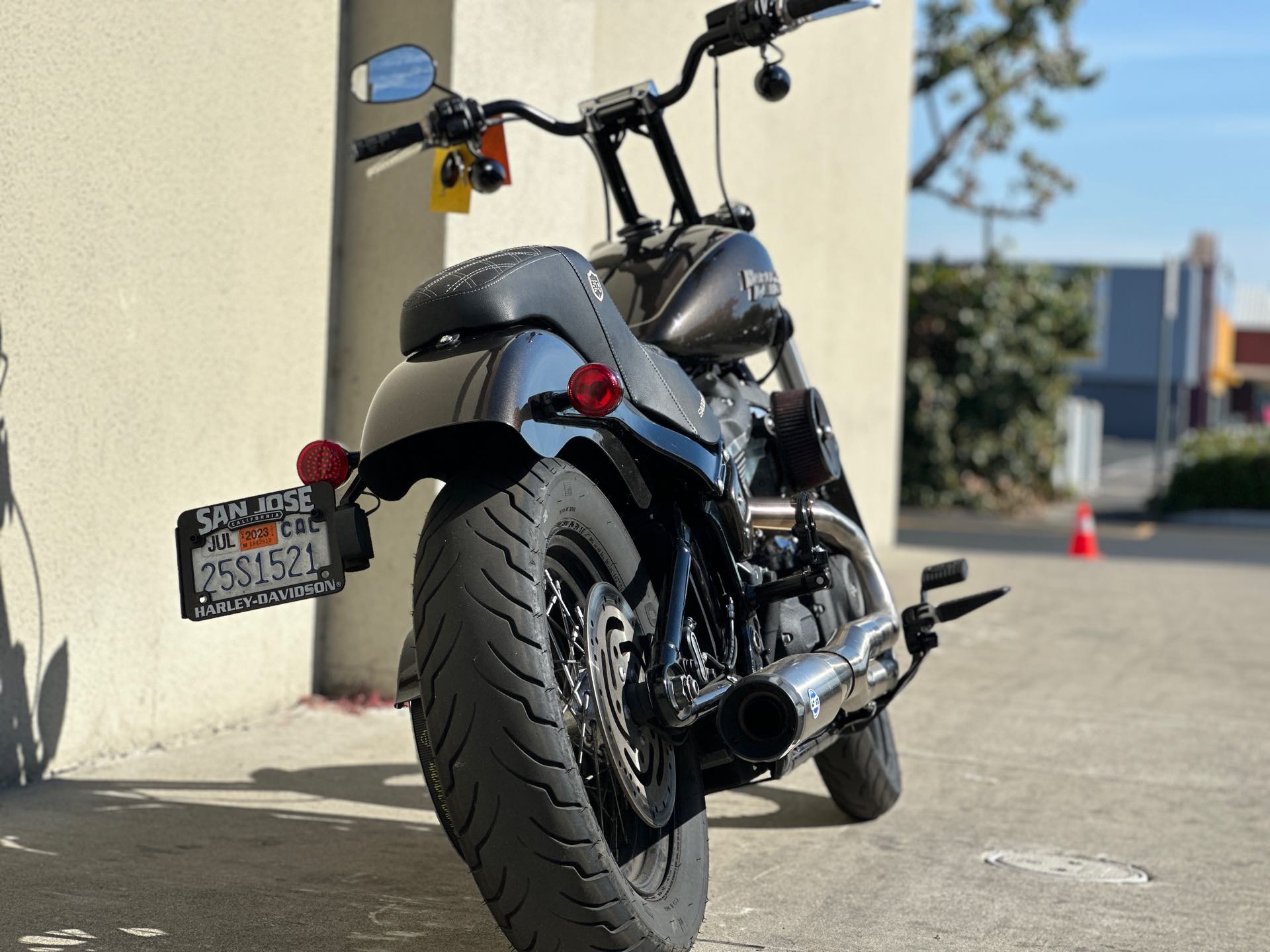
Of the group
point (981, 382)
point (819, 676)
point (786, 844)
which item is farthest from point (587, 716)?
point (981, 382)

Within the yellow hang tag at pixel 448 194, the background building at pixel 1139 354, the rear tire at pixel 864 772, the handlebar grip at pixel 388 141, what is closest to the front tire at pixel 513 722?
the handlebar grip at pixel 388 141

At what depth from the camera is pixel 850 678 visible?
3.38 meters

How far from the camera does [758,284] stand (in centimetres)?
384

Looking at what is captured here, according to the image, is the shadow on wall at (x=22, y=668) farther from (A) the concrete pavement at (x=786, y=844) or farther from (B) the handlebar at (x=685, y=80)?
(B) the handlebar at (x=685, y=80)

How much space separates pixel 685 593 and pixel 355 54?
3.37 metres

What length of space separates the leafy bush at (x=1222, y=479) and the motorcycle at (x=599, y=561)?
20300mm

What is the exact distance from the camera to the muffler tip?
9.79 feet

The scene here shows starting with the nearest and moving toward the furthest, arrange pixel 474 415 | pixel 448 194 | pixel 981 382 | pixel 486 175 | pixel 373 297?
pixel 474 415 → pixel 486 175 → pixel 448 194 → pixel 373 297 → pixel 981 382

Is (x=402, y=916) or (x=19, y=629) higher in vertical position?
(x=19, y=629)

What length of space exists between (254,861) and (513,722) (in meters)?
1.54

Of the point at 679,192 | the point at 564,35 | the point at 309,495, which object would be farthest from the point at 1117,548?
the point at 309,495

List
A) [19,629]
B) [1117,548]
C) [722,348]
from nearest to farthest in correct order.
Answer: [722,348], [19,629], [1117,548]

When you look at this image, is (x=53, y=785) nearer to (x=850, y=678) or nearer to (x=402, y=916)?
(x=402, y=916)

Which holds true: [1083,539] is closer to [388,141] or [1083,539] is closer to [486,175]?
[486,175]
